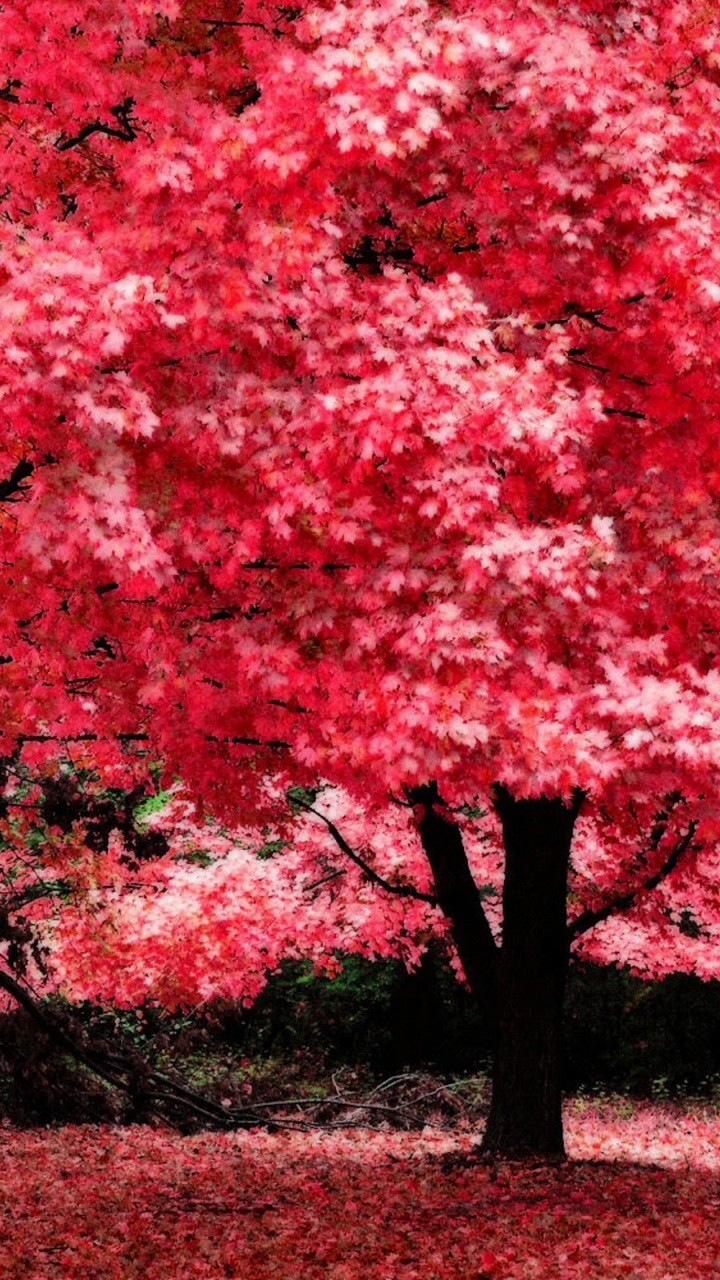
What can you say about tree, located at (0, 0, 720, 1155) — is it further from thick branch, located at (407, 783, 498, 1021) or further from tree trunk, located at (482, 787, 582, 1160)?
thick branch, located at (407, 783, 498, 1021)

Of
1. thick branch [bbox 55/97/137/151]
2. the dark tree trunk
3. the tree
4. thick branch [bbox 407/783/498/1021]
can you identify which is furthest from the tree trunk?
thick branch [bbox 55/97/137/151]

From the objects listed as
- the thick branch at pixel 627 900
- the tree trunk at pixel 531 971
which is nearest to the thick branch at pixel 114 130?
the tree trunk at pixel 531 971

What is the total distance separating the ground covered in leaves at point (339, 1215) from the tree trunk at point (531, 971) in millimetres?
381

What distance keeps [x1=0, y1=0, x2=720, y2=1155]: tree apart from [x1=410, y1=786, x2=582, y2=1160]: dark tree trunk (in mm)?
2573

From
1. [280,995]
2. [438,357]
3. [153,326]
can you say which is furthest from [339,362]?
[280,995]

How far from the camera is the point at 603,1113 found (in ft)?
63.7

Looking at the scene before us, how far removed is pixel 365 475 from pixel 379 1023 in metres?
17.6

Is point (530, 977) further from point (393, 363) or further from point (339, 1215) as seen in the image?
point (393, 363)

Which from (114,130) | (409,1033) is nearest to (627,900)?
(114,130)

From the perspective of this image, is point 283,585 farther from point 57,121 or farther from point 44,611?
point 57,121

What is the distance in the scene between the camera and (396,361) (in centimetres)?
593

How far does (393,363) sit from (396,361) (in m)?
0.02

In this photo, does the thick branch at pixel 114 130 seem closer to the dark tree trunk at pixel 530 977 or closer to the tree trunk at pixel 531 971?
the dark tree trunk at pixel 530 977

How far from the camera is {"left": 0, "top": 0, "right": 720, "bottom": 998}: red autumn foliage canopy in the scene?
558cm
